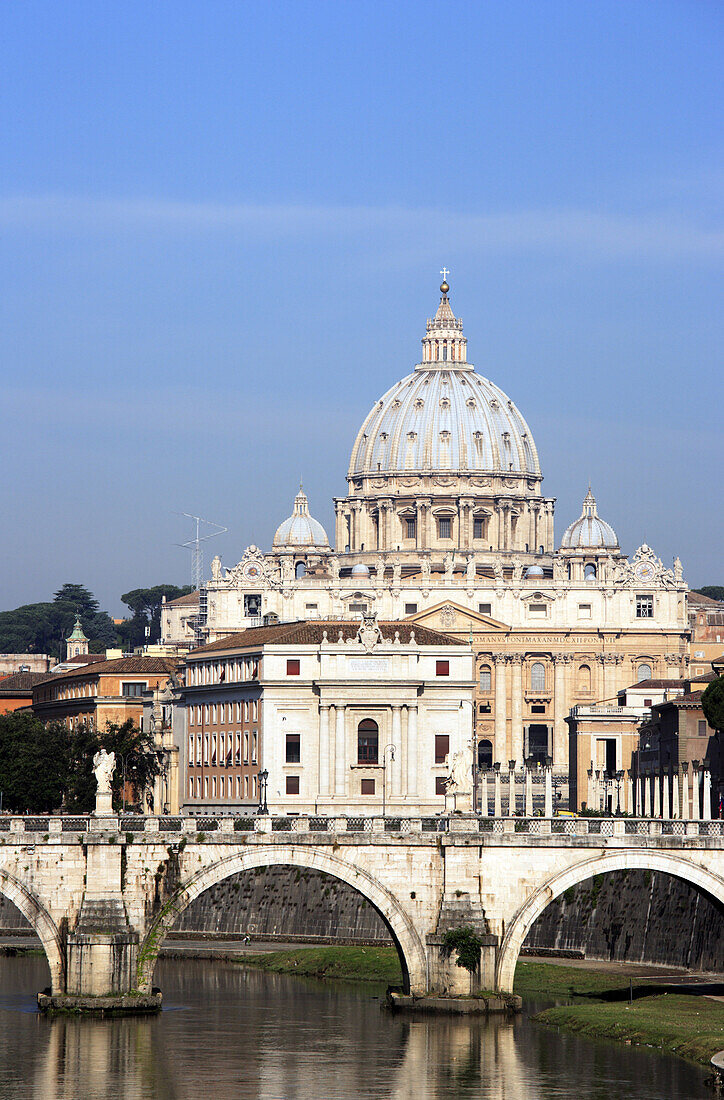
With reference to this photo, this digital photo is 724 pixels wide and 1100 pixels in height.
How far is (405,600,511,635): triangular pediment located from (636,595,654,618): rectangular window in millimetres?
11283

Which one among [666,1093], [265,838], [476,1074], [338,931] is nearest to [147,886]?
[265,838]

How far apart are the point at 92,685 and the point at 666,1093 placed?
101789 mm

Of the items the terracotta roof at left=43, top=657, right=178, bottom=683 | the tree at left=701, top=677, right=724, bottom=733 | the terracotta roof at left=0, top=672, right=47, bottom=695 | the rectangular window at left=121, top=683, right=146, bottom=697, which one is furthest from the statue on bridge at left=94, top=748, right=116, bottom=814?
the terracotta roof at left=0, top=672, right=47, bottom=695

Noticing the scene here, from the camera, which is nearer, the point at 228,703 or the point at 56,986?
the point at 56,986

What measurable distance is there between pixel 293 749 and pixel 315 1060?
64110 mm

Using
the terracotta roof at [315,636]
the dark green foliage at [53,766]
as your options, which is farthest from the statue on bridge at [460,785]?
the terracotta roof at [315,636]

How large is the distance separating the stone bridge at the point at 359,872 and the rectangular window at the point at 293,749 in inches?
2312

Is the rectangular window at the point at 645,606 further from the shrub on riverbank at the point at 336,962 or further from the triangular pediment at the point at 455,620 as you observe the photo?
the shrub on riverbank at the point at 336,962

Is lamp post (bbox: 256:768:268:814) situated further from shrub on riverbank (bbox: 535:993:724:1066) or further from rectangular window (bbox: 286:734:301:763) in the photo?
shrub on riverbank (bbox: 535:993:724:1066)

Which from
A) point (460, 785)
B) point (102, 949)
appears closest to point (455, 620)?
point (460, 785)

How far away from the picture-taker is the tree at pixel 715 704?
104250 mm

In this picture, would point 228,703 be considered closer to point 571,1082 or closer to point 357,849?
point 357,849

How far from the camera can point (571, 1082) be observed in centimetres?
6209

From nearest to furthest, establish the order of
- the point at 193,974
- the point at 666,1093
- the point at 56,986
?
the point at 666,1093, the point at 56,986, the point at 193,974
